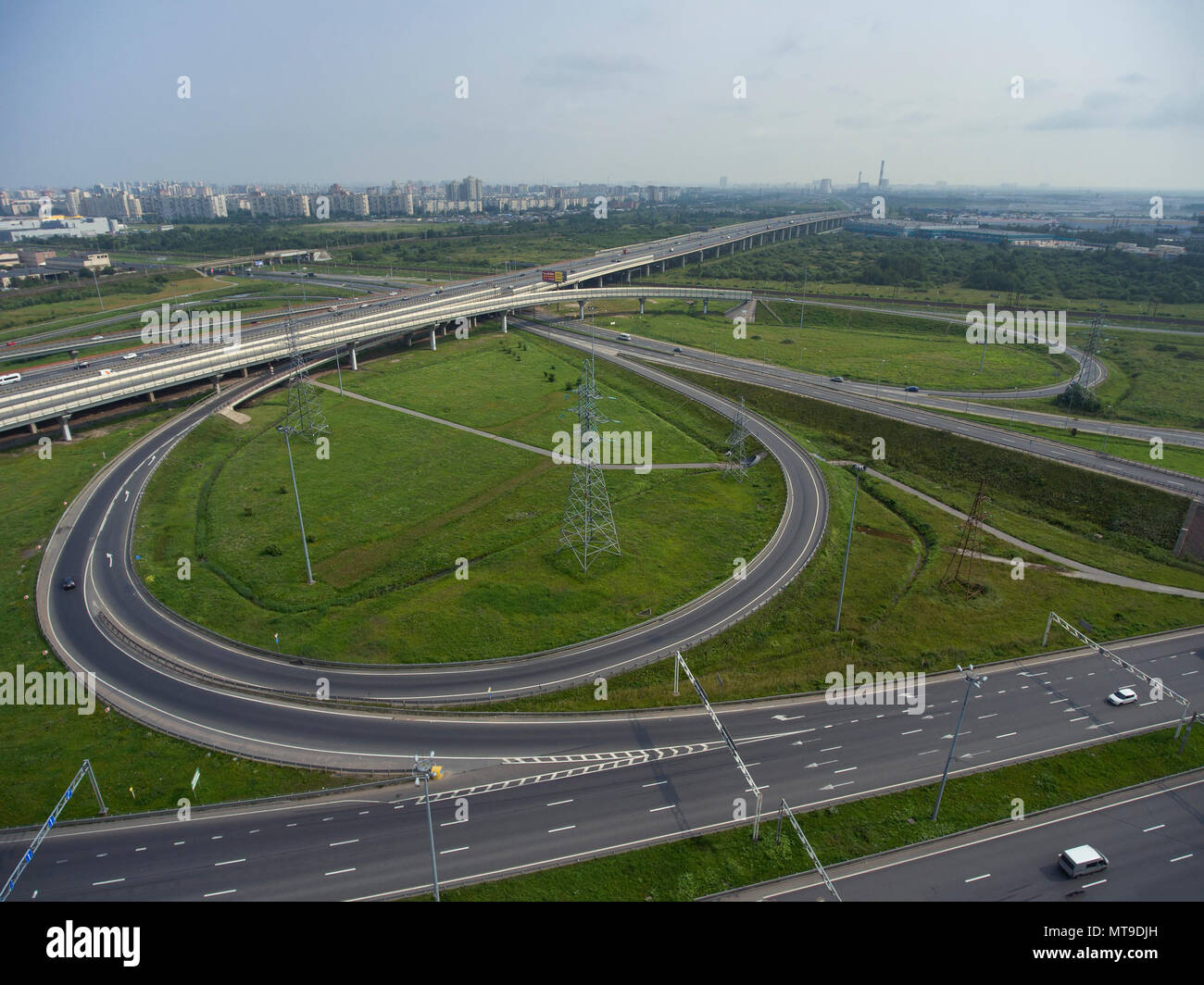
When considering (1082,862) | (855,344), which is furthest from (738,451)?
(855,344)

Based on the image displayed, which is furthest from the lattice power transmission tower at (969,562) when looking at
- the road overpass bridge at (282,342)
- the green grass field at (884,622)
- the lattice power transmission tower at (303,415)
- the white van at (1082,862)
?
the road overpass bridge at (282,342)

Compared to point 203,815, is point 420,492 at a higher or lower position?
higher

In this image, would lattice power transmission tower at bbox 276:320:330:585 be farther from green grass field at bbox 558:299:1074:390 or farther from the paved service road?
the paved service road

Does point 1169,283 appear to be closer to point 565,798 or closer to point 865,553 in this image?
point 865,553
